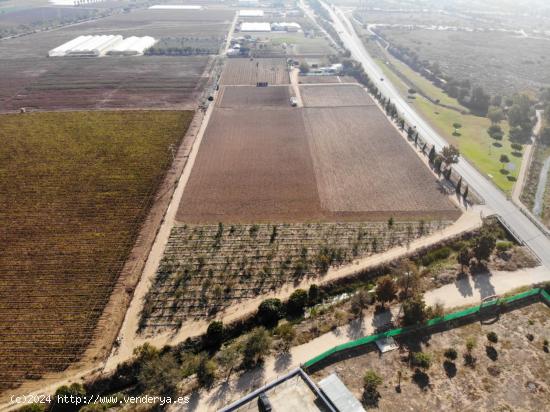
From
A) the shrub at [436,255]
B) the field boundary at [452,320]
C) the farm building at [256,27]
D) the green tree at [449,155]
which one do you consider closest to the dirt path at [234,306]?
the shrub at [436,255]

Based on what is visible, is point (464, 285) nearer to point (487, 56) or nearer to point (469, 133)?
point (469, 133)

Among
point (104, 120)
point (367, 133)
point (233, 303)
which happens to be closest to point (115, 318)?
point (233, 303)

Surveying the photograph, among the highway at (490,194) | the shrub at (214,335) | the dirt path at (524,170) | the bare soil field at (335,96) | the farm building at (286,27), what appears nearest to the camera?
the shrub at (214,335)

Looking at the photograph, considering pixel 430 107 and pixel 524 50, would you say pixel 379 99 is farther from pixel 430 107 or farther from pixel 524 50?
pixel 524 50

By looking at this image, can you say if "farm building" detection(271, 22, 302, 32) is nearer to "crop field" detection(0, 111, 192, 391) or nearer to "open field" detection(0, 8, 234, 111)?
"open field" detection(0, 8, 234, 111)

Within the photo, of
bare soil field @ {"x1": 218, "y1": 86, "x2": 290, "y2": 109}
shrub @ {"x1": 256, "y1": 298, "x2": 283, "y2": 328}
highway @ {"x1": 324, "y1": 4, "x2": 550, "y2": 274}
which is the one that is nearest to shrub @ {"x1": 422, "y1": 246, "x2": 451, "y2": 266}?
highway @ {"x1": 324, "y1": 4, "x2": 550, "y2": 274}

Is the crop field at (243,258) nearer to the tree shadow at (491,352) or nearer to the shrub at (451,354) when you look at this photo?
the shrub at (451,354)

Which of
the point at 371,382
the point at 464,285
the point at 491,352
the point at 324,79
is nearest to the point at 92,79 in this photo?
the point at 324,79
